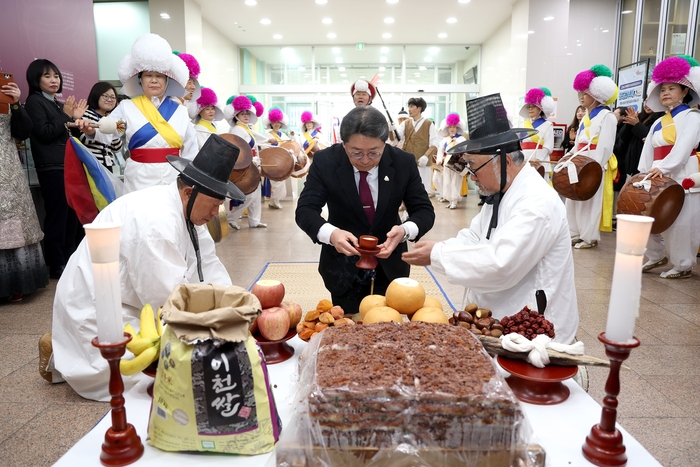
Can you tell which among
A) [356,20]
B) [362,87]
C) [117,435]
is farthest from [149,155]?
[356,20]

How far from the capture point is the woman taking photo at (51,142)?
427 cm

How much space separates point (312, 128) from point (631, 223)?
11.2 m

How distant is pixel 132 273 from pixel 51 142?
10.7 ft

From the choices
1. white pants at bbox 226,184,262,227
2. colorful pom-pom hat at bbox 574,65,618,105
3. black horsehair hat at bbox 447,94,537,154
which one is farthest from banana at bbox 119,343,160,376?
Result: white pants at bbox 226,184,262,227

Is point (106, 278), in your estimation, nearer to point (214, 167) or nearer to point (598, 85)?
point (214, 167)

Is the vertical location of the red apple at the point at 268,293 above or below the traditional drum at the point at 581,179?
below

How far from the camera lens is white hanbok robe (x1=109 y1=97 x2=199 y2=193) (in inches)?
140

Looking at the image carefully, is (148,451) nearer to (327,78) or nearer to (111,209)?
(111,209)

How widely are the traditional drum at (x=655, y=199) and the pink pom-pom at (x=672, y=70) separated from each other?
3.16 ft

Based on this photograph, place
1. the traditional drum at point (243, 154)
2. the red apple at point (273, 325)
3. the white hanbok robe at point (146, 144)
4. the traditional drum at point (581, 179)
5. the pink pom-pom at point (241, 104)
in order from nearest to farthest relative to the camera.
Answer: the red apple at point (273, 325) → the traditional drum at point (243, 154) → the white hanbok robe at point (146, 144) → the traditional drum at point (581, 179) → the pink pom-pom at point (241, 104)

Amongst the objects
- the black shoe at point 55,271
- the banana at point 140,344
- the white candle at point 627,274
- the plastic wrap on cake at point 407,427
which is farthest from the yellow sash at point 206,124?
the white candle at point 627,274

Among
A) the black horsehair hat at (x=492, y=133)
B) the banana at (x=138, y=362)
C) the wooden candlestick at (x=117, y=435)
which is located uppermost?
the black horsehair hat at (x=492, y=133)

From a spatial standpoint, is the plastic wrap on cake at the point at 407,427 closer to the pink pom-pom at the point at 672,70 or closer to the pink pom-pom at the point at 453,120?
the pink pom-pom at the point at 672,70

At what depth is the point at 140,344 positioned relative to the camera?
1149mm
